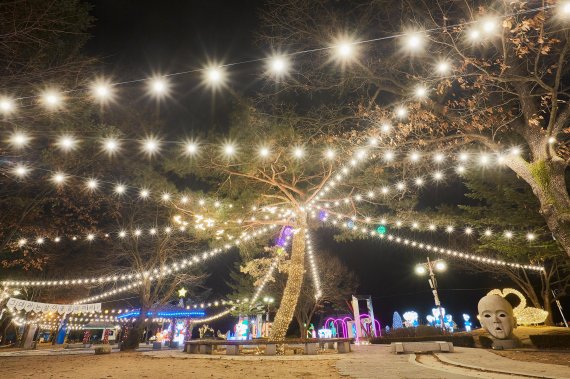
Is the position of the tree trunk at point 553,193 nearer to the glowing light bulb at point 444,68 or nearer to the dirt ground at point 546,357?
the dirt ground at point 546,357

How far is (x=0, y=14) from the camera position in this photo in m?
6.11

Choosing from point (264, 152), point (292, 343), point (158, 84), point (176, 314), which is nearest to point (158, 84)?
point (158, 84)

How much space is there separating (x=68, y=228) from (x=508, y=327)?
17.6 meters

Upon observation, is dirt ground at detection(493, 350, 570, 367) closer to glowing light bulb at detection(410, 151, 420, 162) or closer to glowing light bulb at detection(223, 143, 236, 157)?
glowing light bulb at detection(410, 151, 420, 162)

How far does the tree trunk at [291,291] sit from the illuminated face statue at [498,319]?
667 centimetres

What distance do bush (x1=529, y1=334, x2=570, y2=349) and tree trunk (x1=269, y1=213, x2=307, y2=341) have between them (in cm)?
805

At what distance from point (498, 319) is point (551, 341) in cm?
148

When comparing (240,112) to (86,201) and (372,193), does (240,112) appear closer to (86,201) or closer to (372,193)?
(372,193)

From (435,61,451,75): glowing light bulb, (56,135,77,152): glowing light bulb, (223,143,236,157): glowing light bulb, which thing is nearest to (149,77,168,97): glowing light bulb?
(56,135,77,152): glowing light bulb

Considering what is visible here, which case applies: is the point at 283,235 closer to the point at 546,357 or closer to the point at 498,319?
the point at 498,319

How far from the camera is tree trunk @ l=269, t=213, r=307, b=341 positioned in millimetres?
11547

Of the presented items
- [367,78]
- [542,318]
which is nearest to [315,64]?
[367,78]

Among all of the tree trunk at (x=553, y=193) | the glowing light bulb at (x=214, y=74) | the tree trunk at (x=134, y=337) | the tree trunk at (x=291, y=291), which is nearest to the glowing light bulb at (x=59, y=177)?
the glowing light bulb at (x=214, y=74)

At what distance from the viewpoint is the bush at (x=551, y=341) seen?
33.4 ft
